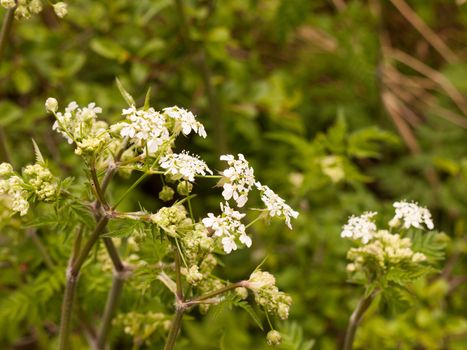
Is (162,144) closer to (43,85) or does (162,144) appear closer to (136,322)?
(136,322)

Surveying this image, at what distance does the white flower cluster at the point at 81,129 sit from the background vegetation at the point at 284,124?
74 centimetres

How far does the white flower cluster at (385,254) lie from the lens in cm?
174

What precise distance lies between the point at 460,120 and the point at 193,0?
1.91 metres

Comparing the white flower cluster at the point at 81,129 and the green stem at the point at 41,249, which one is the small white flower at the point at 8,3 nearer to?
the white flower cluster at the point at 81,129

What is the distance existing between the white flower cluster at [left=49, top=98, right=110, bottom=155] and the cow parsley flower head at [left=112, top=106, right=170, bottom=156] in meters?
0.05

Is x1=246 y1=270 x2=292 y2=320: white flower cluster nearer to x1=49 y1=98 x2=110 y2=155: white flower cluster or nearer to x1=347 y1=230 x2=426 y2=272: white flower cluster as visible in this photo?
x1=347 y1=230 x2=426 y2=272: white flower cluster

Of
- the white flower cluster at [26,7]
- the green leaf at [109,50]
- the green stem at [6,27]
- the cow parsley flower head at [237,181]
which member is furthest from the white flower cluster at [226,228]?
the green leaf at [109,50]

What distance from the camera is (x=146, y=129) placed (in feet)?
4.72

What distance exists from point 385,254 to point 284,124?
1881mm

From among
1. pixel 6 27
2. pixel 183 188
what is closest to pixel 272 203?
pixel 183 188

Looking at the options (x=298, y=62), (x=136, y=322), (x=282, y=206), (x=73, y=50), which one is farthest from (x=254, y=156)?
(x=282, y=206)

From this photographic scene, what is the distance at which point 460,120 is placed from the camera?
162 inches

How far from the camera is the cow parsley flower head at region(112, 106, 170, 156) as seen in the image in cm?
143

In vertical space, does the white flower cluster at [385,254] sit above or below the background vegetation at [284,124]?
above
